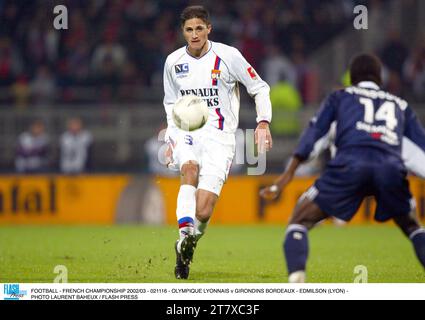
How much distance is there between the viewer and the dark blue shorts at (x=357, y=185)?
659cm

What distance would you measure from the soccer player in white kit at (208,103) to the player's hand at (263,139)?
0.34 feet

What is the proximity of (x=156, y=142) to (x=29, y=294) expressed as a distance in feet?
35.0

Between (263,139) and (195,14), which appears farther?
(195,14)

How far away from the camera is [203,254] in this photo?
35.7ft

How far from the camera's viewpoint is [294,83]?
18641 millimetres

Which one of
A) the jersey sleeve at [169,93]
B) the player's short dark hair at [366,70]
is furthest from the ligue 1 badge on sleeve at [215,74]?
the player's short dark hair at [366,70]

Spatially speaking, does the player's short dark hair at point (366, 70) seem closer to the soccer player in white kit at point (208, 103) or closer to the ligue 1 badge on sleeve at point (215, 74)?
the soccer player in white kit at point (208, 103)

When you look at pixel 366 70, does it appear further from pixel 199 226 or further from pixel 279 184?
pixel 199 226

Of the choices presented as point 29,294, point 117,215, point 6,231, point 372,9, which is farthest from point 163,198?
point 29,294

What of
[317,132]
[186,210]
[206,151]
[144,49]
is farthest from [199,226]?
[144,49]

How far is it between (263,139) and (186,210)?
892mm

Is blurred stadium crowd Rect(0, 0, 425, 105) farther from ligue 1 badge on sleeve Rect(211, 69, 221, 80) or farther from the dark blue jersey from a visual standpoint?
the dark blue jersey

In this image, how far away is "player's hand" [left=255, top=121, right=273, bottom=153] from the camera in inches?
311

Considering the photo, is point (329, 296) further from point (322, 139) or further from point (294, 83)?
point (294, 83)
